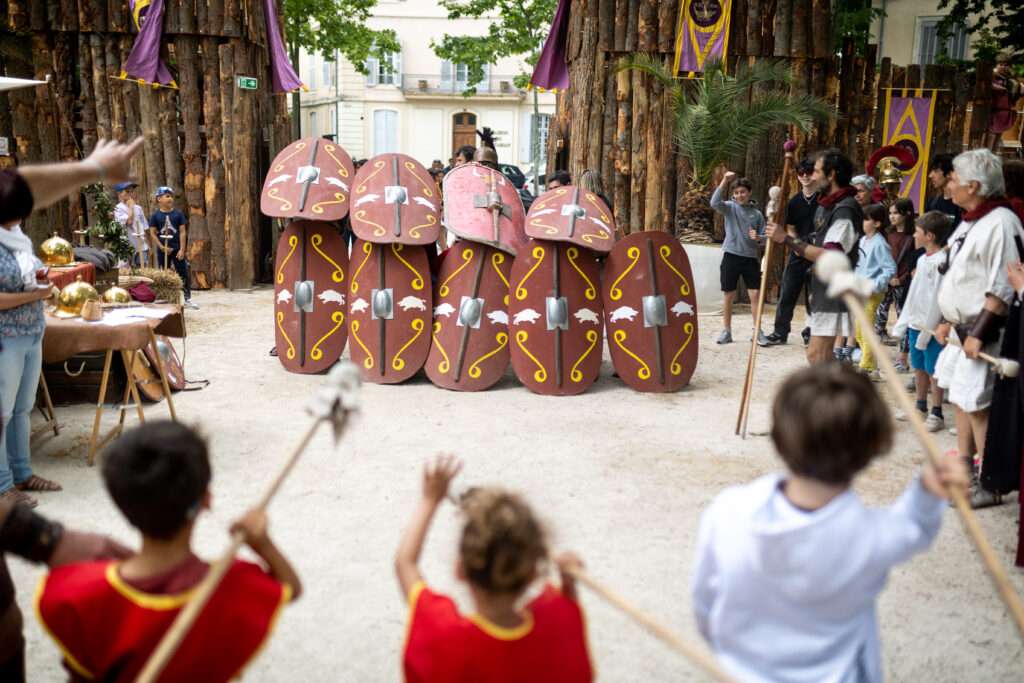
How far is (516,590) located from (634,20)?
1003 cm

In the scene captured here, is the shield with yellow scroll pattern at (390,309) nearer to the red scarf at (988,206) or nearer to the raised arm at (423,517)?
the red scarf at (988,206)

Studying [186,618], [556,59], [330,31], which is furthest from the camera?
[330,31]

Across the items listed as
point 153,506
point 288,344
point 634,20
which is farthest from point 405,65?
point 153,506

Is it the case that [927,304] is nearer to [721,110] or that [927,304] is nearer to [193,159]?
[721,110]

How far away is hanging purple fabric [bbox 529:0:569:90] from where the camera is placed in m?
11.9

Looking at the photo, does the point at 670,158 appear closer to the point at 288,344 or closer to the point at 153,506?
the point at 288,344

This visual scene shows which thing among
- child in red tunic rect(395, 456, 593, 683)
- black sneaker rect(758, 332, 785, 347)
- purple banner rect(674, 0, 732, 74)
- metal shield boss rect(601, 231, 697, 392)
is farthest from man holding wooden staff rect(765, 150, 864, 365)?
purple banner rect(674, 0, 732, 74)

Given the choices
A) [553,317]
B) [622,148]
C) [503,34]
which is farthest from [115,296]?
[503,34]

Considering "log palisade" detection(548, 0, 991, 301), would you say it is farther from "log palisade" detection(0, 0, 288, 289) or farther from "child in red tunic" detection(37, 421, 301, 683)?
"child in red tunic" detection(37, 421, 301, 683)

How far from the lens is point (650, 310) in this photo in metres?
6.73

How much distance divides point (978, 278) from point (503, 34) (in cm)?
1836

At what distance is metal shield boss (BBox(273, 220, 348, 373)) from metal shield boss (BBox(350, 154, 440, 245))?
409 mm

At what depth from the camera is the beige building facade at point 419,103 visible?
40.0m

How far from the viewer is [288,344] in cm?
716
